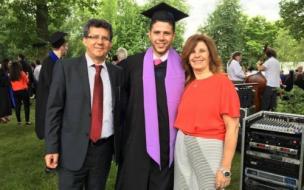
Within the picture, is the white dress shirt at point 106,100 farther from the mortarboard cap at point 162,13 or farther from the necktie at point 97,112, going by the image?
the mortarboard cap at point 162,13

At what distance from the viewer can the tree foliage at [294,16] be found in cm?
3005

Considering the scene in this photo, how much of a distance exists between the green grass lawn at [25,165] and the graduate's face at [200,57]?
296 centimetres

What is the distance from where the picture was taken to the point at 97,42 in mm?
3262

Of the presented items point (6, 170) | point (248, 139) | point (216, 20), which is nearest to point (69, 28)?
point (216, 20)

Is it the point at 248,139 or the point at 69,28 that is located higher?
the point at 69,28

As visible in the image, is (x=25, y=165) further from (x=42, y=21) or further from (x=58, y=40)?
(x=42, y=21)

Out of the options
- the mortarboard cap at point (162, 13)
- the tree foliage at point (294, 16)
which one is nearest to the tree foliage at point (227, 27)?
the tree foliage at point (294, 16)

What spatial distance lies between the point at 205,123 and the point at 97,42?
3.75 ft

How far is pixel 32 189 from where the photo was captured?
18.5 ft

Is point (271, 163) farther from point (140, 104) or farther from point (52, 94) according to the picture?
point (52, 94)

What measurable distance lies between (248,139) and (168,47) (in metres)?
1.55

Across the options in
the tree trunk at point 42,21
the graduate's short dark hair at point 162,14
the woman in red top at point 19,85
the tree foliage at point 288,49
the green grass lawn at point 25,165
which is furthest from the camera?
the tree foliage at point 288,49

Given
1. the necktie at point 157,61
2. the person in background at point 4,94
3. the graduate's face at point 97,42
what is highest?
the graduate's face at point 97,42

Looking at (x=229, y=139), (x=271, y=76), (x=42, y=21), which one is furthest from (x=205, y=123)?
(x=42, y=21)
